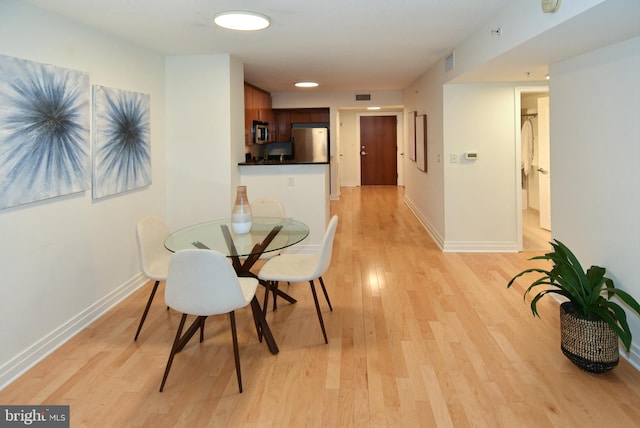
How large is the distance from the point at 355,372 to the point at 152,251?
1.66 m

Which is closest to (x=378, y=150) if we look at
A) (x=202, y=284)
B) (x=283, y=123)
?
(x=283, y=123)

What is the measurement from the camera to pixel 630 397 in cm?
220

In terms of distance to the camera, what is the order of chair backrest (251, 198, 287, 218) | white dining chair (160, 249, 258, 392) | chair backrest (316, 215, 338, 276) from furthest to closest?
1. chair backrest (251, 198, 287, 218)
2. chair backrest (316, 215, 338, 276)
3. white dining chair (160, 249, 258, 392)

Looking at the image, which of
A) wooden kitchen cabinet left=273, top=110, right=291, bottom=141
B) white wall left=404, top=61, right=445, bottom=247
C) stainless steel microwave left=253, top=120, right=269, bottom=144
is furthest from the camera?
wooden kitchen cabinet left=273, top=110, right=291, bottom=141

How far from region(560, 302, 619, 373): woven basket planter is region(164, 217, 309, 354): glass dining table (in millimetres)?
1685

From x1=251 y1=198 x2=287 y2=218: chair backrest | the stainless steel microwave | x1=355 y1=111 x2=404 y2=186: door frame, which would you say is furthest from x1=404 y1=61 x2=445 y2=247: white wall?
x1=355 y1=111 x2=404 y2=186: door frame

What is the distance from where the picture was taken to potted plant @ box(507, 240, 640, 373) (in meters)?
2.29

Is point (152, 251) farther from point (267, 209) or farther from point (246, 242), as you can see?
point (267, 209)

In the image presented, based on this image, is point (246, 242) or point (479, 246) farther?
point (479, 246)

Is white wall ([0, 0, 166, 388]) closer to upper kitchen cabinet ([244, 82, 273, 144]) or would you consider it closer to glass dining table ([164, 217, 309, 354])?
glass dining table ([164, 217, 309, 354])

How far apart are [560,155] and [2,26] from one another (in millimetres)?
3834

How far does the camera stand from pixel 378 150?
38.9ft

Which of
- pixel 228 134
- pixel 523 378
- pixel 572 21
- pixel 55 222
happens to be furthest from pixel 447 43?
pixel 55 222

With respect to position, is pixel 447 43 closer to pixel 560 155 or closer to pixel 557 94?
pixel 557 94
